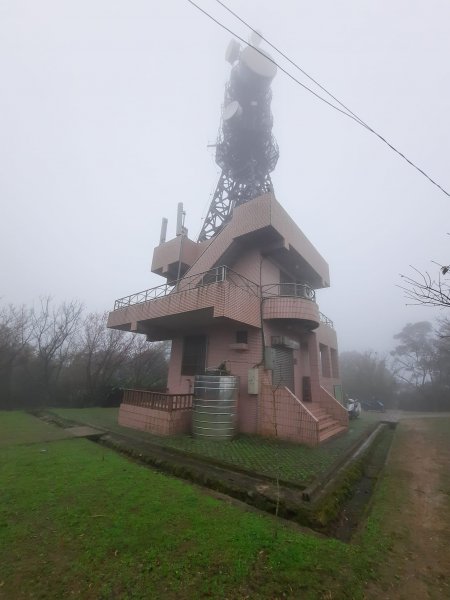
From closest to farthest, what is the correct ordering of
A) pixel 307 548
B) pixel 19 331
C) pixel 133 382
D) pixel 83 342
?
pixel 307 548, pixel 19 331, pixel 133 382, pixel 83 342

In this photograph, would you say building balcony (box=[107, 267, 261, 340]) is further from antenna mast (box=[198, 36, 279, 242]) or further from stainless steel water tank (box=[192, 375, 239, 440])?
antenna mast (box=[198, 36, 279, 242])

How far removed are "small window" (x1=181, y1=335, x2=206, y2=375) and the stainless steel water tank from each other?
2801mm

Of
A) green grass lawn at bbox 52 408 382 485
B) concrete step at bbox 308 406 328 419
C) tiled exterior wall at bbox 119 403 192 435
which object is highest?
concrete step at bbox 308 406 328 419

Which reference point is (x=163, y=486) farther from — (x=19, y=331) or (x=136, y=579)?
(x=19, y=331)

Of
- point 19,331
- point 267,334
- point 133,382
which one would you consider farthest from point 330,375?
point 19,331

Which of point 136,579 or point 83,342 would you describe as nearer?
point 136,579

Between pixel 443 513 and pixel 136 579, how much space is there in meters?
5.34

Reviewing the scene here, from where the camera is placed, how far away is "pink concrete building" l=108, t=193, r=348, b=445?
32.8ft

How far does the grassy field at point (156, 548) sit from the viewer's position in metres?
2.82

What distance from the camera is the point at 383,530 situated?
4148 millimetres

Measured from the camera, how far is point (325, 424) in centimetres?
1093

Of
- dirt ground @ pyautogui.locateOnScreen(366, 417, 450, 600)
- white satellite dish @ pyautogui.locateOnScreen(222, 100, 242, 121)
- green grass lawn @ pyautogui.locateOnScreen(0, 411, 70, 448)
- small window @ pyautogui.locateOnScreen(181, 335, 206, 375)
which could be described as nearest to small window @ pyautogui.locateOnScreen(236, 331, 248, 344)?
small window @ pyautogui.locateOnScreen(181, 335, 206, 375)

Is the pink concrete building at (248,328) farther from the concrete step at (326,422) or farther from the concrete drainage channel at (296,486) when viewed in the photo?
the concrete drainage channel at (296,486)

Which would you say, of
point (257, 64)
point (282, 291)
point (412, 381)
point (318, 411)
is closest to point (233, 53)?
point (257, 64)
